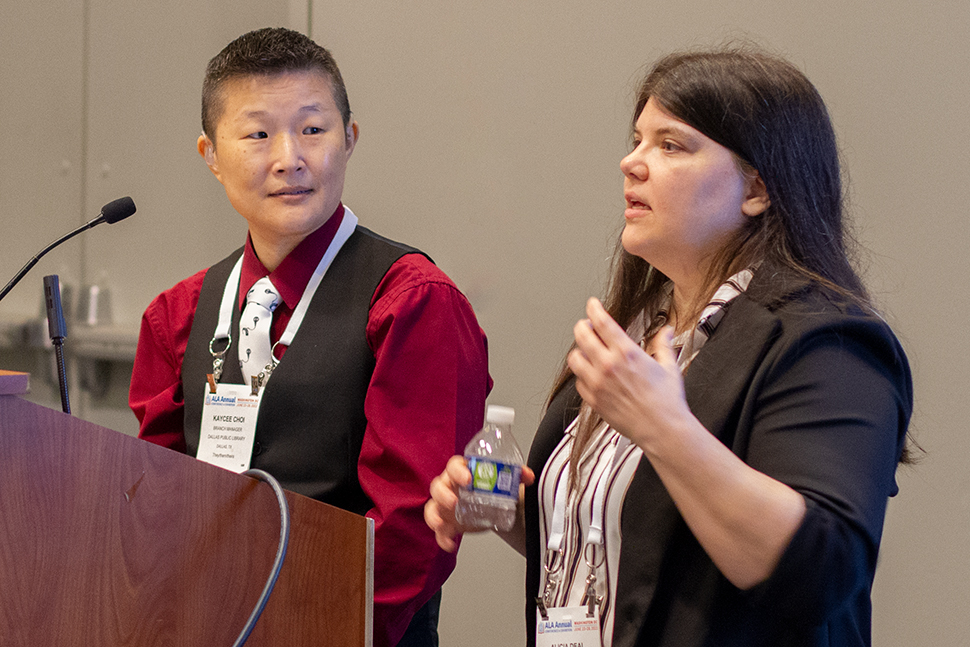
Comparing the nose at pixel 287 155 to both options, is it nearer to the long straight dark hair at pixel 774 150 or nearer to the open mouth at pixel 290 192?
the open mouth at pixel 290 192

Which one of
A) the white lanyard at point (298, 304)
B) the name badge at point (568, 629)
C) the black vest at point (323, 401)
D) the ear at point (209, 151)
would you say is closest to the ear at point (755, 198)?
the name badge at point (568, 629)

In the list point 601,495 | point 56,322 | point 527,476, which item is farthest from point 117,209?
point 601,495

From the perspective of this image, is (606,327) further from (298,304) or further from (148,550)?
(298,304)

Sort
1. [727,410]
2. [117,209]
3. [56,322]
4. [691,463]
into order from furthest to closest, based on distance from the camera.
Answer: [117,209]
[56,322]
[727,410]
[691,463]

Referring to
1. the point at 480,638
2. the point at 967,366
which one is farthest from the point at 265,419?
the point at 967,366

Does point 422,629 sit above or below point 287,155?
below

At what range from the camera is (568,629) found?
114 centimetres

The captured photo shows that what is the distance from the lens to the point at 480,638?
2668 millimetres

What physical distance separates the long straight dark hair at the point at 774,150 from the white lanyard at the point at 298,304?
66 cm

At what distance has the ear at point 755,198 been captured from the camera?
3.76 feet

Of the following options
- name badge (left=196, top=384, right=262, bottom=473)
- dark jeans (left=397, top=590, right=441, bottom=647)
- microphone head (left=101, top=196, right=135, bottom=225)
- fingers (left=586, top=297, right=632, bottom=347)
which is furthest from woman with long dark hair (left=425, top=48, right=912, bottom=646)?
microphone head (left=101, top=196, right=135, bottom=225)

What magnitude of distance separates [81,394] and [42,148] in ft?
3.23

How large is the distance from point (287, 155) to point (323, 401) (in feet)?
1.53

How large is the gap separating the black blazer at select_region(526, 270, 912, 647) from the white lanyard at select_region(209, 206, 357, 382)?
78cm
